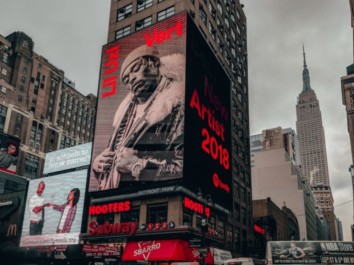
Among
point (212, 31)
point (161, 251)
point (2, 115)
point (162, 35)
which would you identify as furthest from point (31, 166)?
point (161, 251)

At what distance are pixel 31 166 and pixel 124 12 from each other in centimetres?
6445

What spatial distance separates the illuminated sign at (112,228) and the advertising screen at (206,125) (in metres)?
8.03

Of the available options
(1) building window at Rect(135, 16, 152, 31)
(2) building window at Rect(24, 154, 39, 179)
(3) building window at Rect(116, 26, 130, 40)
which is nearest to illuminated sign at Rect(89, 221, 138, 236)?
(3) building window at Rect(116, 26, 130, 40)

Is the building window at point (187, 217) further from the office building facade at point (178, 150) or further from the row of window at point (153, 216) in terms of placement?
the office building facade at point (178, 150)

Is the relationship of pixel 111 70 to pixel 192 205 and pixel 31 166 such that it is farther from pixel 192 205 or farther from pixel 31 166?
pixel 31 166

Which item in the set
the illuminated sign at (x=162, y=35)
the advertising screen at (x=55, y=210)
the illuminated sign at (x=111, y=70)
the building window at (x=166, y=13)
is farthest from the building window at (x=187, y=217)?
the building window at (x=166, y=13)

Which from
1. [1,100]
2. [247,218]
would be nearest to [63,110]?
[1,100]

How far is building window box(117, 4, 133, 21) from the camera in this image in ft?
204

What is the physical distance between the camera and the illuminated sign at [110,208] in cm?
4741

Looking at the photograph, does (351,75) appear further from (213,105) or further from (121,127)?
(121,127)

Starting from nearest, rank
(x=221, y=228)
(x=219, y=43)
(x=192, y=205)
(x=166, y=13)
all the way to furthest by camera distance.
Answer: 1. (x=192, y=205)
2. (x=221, y=228)
3. (x=166, y=13)
4. (x=219, y=43)

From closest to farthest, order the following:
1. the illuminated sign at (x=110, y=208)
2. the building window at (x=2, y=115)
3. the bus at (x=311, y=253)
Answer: the bus at (x=311, y=253), the illuminated sign at (x=110, y=208), the building window at (x=2, y=115)

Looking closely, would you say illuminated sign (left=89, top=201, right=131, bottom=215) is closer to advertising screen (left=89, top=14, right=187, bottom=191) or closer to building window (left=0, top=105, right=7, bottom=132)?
advertising screen (left=89, top=14, right=187, bottom=191)

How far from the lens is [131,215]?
4738cm
